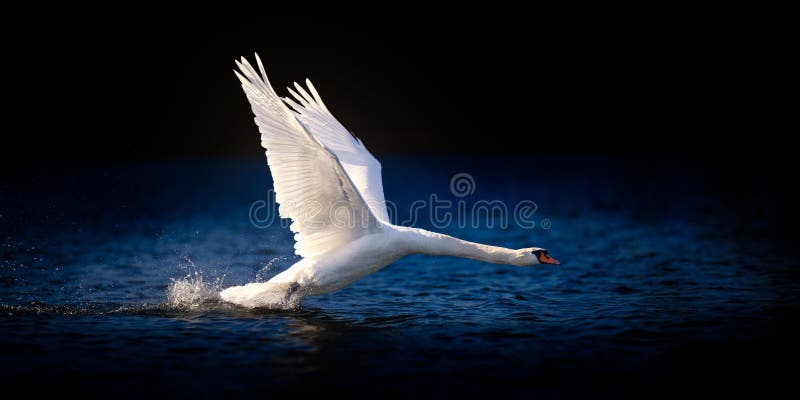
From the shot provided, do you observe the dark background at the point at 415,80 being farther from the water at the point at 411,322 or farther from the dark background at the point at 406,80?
the water at the point at 411,322

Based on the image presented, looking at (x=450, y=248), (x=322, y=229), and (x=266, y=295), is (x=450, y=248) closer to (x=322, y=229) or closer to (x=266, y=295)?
(x=322, y=229)

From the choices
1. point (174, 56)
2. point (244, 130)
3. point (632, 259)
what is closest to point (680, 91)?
point (244, 130)

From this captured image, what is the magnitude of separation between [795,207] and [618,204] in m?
7.53

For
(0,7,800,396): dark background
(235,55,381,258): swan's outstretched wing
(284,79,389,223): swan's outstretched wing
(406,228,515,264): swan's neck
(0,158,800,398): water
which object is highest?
(0,7,800,396): dark background

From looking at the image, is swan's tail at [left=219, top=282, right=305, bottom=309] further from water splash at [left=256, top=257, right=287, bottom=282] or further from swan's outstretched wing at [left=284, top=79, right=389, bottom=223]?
water splash at [left=256, top=257, right=287, bottom=282]

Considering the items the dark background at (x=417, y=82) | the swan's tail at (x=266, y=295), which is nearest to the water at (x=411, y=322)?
the swan's tail at (x=266, y=295)

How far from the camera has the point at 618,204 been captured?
1374 inches

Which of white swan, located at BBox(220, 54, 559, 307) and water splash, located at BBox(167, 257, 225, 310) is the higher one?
white swan, located at BBox(220, 54, 559, 307)

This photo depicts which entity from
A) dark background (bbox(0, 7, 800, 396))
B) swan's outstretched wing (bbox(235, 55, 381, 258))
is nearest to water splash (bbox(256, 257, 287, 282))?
swan's outstretched wing (bbox(235, 55, 381, 258))

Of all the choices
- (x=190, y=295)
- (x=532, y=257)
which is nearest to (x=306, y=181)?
(x=190, y=295)

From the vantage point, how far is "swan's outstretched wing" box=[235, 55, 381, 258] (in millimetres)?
9922

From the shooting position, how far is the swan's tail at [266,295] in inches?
452

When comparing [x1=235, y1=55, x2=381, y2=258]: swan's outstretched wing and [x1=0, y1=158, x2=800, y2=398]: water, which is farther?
[x1=235, y1=55, x2=381, y2=258]: swan's outstretched wing

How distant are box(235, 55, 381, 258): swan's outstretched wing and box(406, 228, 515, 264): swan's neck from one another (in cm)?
54
